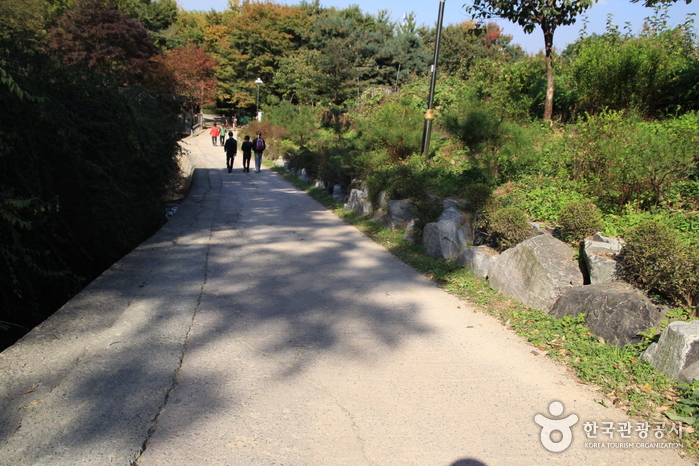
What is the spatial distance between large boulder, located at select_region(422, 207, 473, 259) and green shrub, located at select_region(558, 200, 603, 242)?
1875 millimetres

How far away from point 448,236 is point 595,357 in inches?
144

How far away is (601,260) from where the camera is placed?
506 centimetres

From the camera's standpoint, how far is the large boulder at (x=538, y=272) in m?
5.29

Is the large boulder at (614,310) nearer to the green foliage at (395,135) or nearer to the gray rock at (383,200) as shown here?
the gray rock at (383,200)

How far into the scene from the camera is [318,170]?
17109mm

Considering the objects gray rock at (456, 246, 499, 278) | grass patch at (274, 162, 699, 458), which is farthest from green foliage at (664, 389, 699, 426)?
gray rock at (456, 246, 499, 278)

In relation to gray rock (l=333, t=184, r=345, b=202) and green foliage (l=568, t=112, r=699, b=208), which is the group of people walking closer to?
gray rock (l=333, t=184, r=345, b=202)

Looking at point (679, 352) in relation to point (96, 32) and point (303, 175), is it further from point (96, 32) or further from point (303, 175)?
point (96, 32)

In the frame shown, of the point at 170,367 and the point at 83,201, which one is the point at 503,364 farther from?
the point at 83,201

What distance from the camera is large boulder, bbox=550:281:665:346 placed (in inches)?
168

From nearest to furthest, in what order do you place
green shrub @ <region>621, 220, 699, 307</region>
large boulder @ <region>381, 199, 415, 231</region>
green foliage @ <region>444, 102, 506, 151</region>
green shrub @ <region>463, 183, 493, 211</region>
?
green shrub @ <region>621, 220, 699, 307</region>, green shrub @ <region>463, 183, 493, 211</region>, large boulder @ <region>381, 199, 415, 231</region>, green foliage @ <region>444, 102, 506, 151</region>

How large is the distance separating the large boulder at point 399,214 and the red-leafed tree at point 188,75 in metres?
37.4

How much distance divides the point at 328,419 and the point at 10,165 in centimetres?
419

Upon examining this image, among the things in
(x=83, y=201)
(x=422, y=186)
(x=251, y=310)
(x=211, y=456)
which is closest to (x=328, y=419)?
(x=211, y=456)
